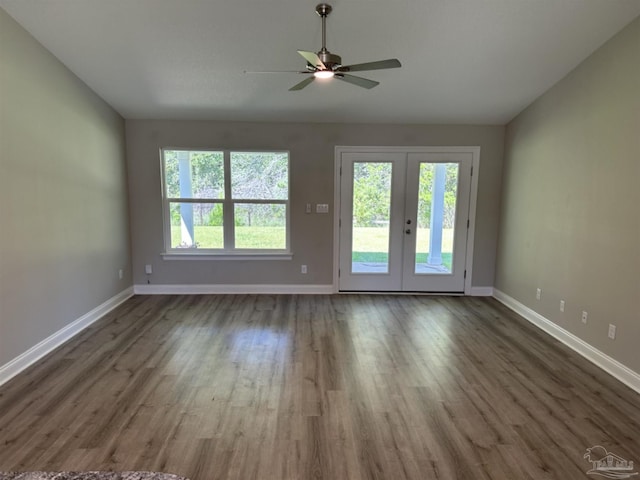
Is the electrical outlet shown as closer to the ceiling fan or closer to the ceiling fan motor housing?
the ceiling fan

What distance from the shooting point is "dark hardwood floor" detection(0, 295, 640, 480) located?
6.28 feet

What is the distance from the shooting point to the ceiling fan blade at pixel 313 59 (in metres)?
2.27

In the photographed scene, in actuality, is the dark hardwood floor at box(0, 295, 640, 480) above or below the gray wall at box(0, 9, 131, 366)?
below

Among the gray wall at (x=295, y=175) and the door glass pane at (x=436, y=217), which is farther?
the door glass pane at (x=436, y=217)

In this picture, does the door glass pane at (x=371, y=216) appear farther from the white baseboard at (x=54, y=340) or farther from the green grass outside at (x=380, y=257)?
the white baseboard at (x=54, y=340)

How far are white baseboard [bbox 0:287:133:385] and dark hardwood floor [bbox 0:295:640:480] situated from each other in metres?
0.08

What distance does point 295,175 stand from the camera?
4.91 m

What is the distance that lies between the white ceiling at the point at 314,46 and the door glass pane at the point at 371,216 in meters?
0.91

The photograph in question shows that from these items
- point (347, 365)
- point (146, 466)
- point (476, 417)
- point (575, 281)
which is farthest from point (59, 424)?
point (575, 281)

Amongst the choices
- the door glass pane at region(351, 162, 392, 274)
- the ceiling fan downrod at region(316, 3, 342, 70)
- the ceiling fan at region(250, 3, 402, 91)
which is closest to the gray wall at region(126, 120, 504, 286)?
the door glass pane at region(351, 162, 392, 274)

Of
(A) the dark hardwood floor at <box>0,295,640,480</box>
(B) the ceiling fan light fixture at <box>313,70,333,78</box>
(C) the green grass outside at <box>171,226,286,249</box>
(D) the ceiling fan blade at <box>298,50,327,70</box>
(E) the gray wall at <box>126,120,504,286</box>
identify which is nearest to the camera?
(A) the dark hardwood floor at <box>0,295,640,480</box>

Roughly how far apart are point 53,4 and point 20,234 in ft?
6.08

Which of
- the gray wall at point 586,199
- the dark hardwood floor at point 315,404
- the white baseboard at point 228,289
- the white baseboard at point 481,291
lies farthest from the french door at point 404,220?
the dark hardwood floor at point 315,404

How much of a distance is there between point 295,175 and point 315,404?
327 centimetres
